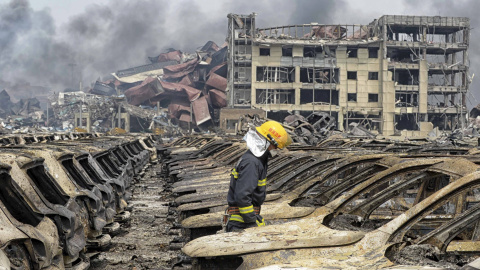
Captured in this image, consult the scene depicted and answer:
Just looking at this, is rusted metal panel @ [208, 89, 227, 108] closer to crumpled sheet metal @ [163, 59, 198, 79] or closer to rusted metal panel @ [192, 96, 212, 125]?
rusted metal panel @ [192, 96, 212, 125]

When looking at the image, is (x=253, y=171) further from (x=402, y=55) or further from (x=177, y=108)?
(x=177, y=108)

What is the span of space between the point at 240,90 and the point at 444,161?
67.4 meters

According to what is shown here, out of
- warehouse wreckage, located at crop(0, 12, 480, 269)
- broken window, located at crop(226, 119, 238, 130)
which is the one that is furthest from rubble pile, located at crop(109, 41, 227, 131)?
warehouse wreckage, located at crop(0, 12, 480, 269)

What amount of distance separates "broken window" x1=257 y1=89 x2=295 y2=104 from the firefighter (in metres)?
63.8

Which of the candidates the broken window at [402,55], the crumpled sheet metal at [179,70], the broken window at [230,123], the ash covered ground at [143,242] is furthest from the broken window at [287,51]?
the ash covered ground at [143,242]

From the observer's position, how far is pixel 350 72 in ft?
237

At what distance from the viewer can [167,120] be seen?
261 ft

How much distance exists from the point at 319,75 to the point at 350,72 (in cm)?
373

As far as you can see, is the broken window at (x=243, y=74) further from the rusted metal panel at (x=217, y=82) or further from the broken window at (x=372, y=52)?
the broken window at (x=372, y=52)

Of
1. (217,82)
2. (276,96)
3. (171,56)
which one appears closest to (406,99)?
(276,96)

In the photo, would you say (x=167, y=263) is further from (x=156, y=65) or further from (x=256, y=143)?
(x=156, y=65)

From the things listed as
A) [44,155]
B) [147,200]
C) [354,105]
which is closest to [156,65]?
[354,105]

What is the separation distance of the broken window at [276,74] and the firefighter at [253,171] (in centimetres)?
6458

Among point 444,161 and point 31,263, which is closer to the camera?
point 444,161
